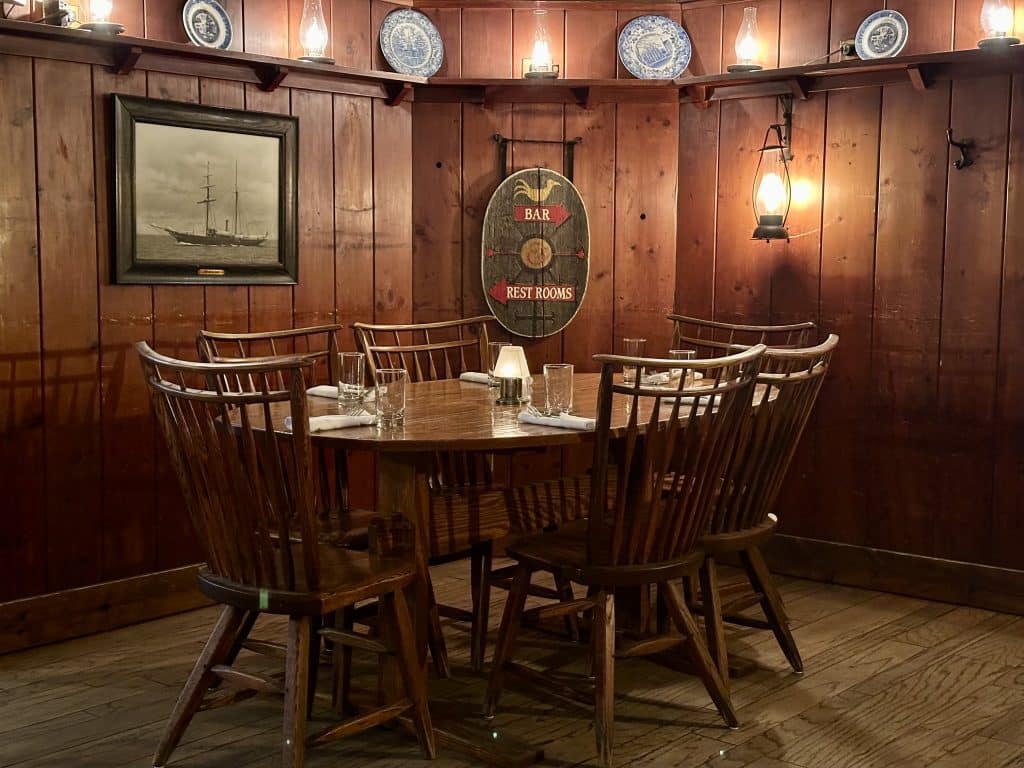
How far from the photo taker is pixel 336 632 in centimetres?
263

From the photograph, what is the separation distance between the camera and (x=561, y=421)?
2.73 m

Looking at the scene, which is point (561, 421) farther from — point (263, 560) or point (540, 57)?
point (540, 57)

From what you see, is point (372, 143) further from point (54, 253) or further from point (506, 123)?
point (54, 253)

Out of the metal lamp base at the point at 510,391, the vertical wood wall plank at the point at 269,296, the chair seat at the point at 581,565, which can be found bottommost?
the chair seat at the point at 581,565

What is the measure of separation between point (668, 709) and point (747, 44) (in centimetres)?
243

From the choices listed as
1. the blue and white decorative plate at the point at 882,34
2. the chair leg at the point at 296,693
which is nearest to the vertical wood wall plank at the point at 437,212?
the blue and white decorative plate at the point at 882,34

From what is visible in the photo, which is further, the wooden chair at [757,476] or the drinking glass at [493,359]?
the drinking glass at [493,359]

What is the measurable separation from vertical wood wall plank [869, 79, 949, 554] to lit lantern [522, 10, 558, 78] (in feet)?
3.88

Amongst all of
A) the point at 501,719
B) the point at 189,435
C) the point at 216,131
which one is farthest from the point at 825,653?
the point at 216,131

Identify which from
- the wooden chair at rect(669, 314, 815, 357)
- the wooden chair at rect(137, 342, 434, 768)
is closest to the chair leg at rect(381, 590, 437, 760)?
the wooden chair at rect(137, 342, 434, 768)

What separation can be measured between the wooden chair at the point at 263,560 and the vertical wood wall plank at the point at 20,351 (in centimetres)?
103

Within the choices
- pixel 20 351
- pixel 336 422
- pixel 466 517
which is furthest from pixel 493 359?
pixel 20 351

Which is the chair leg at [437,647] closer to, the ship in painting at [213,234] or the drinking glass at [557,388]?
the drinking glass at [557,388]

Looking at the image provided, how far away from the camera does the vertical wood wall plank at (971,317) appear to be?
3.77 m
